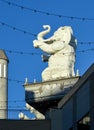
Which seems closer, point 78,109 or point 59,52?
point 78,109

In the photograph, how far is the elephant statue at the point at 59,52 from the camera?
56062 mm

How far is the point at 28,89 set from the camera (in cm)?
5703

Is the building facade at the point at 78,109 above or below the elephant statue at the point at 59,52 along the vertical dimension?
below

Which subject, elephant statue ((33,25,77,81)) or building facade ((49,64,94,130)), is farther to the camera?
elephant statue ((33,25,77,81))

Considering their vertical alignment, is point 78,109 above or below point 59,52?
below

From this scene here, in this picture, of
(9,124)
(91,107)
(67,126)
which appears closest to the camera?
(91,107)

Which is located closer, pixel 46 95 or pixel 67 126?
pixel 67 126

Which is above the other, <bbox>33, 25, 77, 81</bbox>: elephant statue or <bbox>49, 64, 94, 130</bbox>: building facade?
<bbox>33, 25, 77, 81</bbox>: elephant statue

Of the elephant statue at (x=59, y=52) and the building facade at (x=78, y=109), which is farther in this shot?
the elephant statue at (x=59, y=52)

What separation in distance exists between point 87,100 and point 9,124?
14481mm

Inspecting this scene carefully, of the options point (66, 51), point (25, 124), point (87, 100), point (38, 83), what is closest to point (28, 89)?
point (38, 83)

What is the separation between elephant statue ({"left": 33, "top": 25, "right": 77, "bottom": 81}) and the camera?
184 feet

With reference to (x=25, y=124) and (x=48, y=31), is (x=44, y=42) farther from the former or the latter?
(x=25, y=124)

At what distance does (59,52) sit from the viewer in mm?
57094
